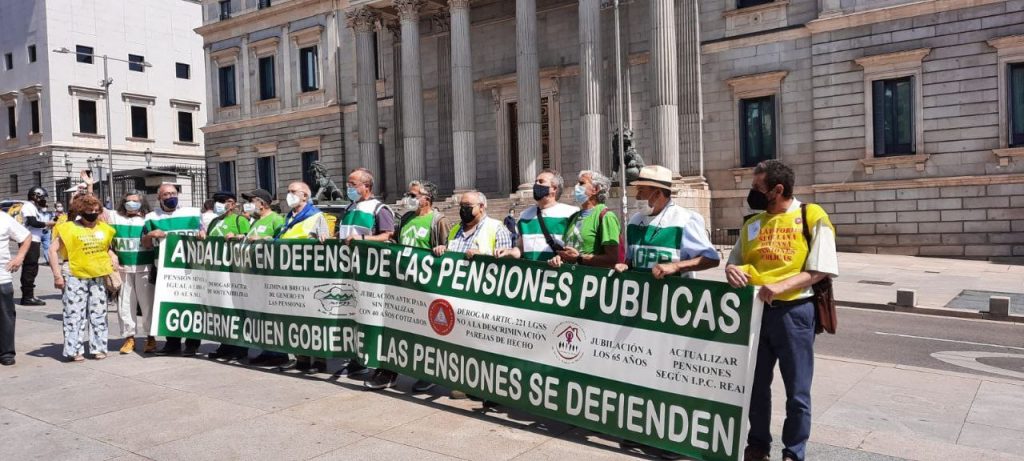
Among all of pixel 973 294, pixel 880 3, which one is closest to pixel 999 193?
pixel 880 3

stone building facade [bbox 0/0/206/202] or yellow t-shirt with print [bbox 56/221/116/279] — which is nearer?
yellow t-shirt with print [bbox 56/221/116/279]

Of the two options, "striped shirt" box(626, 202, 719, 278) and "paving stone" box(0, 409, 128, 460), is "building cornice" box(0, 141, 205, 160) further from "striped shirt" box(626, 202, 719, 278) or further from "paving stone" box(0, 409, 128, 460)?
"striped shirt" box(626, 202, 719, 278)

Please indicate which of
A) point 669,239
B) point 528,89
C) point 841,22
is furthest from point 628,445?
point 528,89

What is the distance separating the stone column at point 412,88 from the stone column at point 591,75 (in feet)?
27.3

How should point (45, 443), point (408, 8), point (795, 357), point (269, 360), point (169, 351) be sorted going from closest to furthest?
point (795, 357) < point (45, 443) < point (269, 360) < point (169, 351) < point (408, 8)

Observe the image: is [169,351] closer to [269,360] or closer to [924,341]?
[269,360]

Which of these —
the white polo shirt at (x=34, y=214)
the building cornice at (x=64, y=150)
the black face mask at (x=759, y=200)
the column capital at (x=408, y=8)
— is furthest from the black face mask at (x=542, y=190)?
the building cornice at (x=64, y=150)

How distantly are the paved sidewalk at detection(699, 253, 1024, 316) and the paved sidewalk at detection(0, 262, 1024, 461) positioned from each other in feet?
22.0

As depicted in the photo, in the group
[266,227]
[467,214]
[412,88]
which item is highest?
[412,88]

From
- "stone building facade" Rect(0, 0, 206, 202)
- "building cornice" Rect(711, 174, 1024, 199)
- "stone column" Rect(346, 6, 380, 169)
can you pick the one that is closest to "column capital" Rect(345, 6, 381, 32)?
"stone column" Rect(346, 6, 380, 169)

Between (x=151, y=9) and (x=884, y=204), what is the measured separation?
176 feet

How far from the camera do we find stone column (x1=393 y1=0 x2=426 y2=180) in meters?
30.3

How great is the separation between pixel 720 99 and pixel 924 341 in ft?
55.6

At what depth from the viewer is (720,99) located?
25.4m
